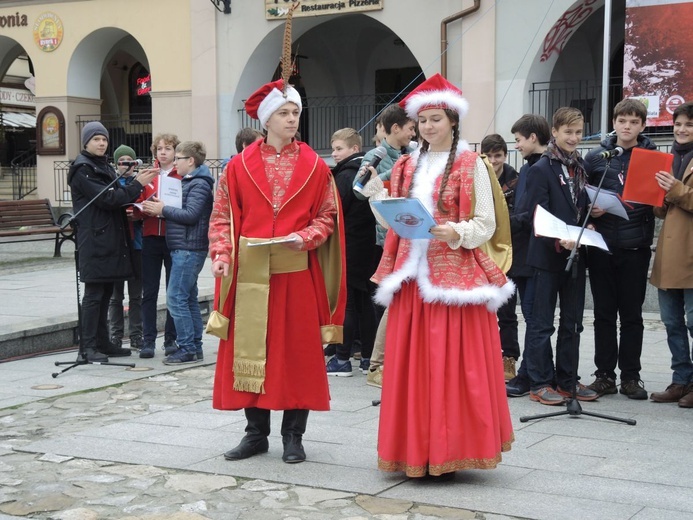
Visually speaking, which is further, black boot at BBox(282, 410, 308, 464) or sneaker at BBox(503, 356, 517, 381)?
sneaker at BBox(503, 356, 517, 381)

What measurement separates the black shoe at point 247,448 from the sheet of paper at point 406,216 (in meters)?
1.40

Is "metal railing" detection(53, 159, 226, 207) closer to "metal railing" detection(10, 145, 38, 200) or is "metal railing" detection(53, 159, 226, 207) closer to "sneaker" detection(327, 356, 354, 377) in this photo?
"metal railing" detection(10, 145, 38, 200)

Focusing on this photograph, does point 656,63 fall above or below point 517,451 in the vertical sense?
above

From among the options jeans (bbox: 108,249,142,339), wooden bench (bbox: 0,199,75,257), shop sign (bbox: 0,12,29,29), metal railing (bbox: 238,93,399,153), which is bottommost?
jeans (bbox: 108,249,142,339)

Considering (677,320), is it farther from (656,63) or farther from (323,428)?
(656,63)

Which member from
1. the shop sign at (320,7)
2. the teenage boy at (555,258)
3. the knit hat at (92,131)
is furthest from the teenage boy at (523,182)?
the shop sign at (320,7)

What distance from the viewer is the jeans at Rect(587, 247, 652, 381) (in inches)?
275

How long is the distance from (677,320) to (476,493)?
2795 millimetres

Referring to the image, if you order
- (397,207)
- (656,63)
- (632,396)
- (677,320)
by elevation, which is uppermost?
(656,63)

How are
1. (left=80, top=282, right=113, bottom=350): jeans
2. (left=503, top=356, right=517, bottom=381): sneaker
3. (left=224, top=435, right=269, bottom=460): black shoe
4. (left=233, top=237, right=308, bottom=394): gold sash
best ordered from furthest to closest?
(left=80, top=282, right=113, bottom=350): jeans < (left=503, top=356, right=517, bottom=381): sneaker < (left=224, top=435, right=269, bottom=460): black shoe < (left=233, top=237, right=308, bottom=394): gold sash

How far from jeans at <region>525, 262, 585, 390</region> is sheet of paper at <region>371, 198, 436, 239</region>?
6.98ft

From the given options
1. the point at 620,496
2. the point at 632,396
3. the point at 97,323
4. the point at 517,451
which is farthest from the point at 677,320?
the point at 97,323

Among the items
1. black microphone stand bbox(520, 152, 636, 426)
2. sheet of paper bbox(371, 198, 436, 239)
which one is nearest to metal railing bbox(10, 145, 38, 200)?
black microphone stand bbox(520, 152, 636, 426)

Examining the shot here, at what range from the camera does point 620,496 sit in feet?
15.4
